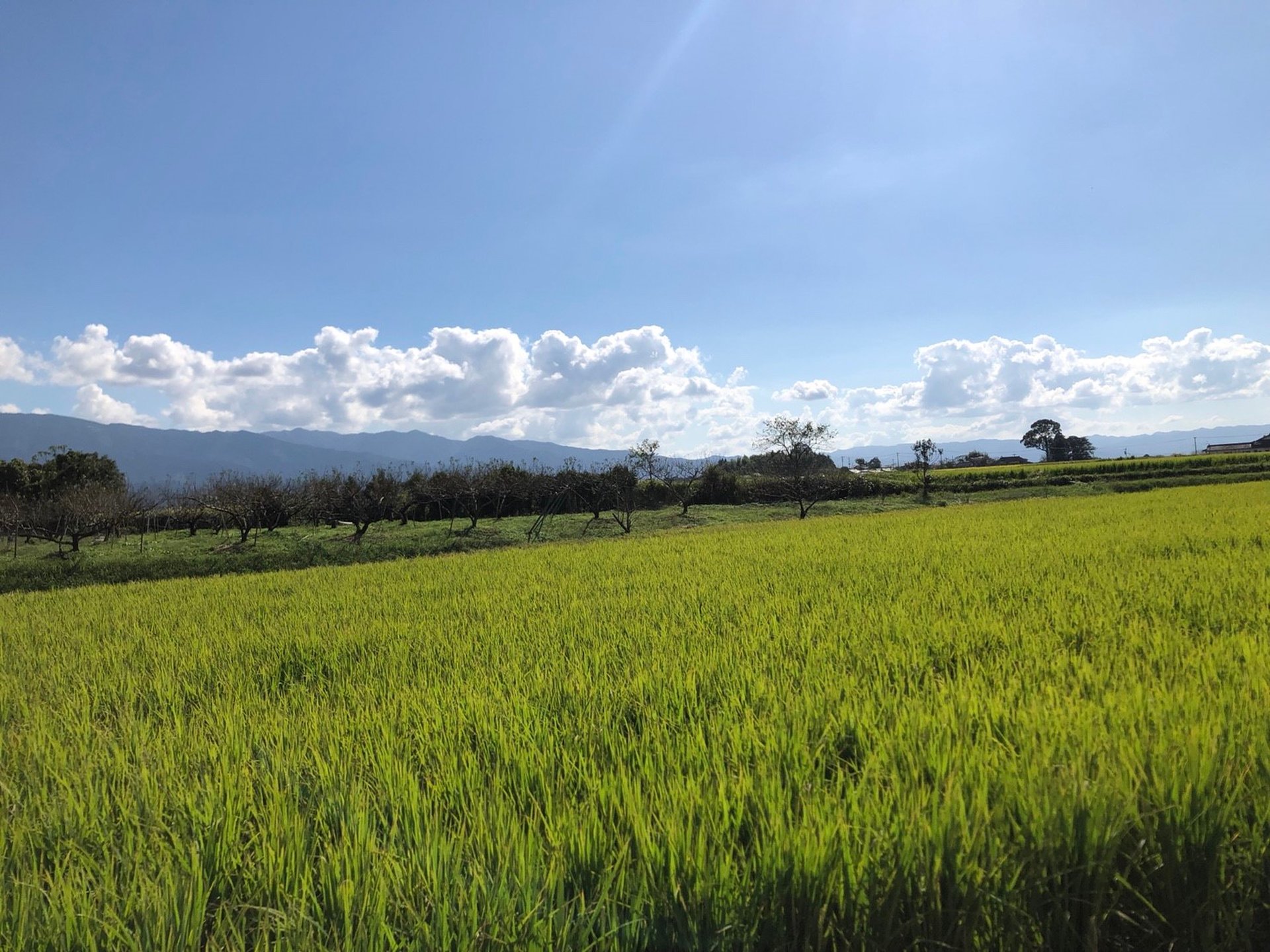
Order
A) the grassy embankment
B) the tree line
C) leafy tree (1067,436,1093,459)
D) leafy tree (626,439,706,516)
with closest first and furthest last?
the grassy embankment < the tree line < leafy tree (626,439,706,516) < leafy tree (1067,436,1093,459)

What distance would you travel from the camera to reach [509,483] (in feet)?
136

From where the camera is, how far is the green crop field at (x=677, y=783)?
1.47 m

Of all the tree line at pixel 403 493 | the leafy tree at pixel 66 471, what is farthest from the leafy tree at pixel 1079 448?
the leafy tree at pixel 66 471

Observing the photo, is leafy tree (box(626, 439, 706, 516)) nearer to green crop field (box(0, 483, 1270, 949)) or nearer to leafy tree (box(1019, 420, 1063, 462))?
green crop field (box(0, 483, 1270, 949))

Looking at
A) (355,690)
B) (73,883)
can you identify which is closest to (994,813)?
(73,883)

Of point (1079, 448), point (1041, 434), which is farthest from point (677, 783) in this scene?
point (1041, 434)

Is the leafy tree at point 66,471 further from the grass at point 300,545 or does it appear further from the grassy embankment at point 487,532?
the grassy embankment at point 487,532

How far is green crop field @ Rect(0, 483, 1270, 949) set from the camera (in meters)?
1.47

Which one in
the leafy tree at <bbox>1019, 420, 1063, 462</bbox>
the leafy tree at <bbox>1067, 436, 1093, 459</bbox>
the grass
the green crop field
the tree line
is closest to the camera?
the green crop field

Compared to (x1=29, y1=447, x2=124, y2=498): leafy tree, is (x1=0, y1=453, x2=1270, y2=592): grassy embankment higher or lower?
lower

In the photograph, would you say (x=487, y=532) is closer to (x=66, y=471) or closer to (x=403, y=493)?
(x=403, y=493)

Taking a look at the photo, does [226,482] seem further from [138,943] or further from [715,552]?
[138,943]

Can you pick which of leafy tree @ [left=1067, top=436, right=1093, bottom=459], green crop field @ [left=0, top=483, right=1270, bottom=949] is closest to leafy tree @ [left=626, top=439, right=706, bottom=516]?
green crop field @ [left=0, top=483, right=1270, bottom=949]

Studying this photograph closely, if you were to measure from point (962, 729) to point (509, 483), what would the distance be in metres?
40.4
